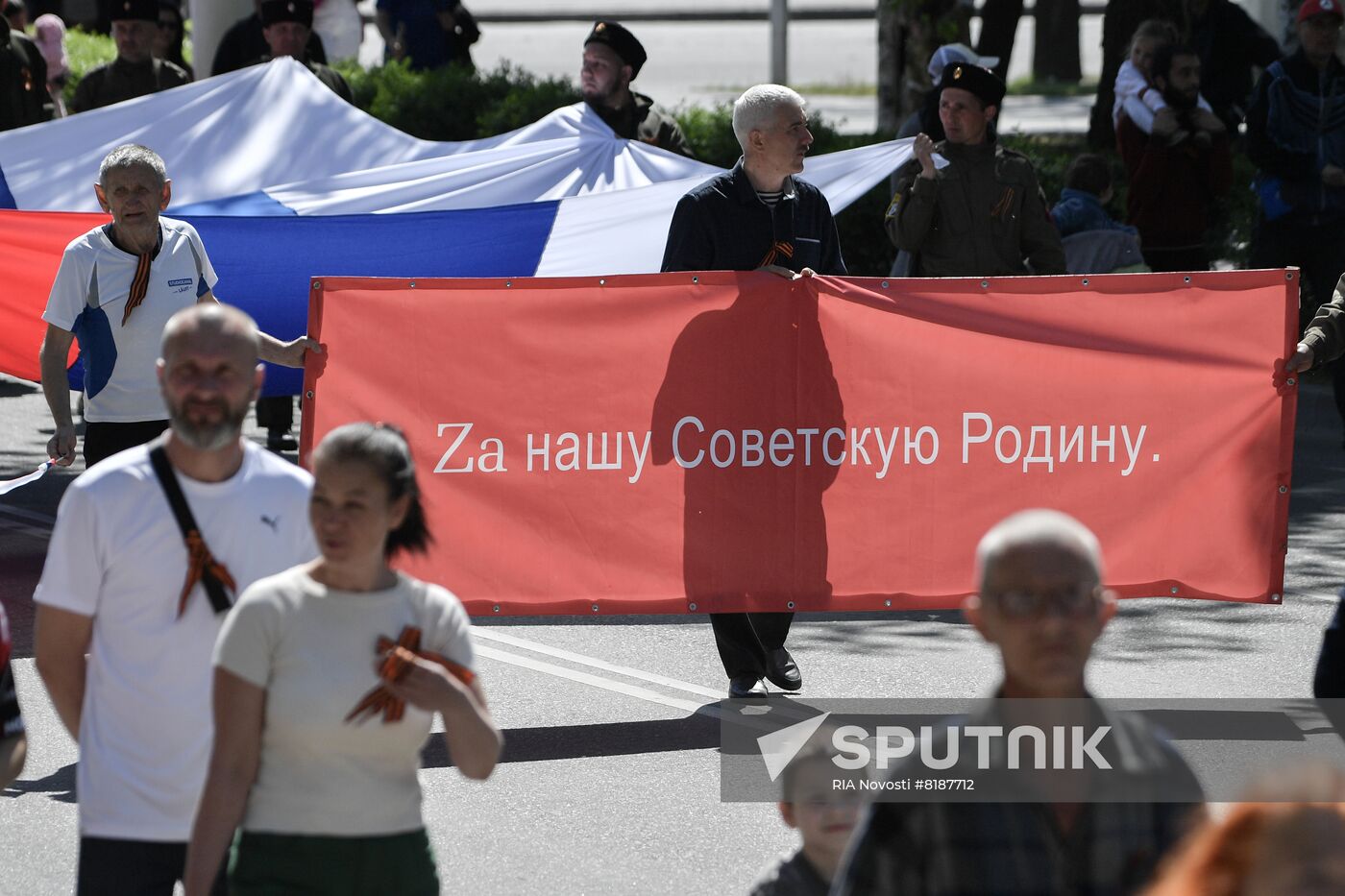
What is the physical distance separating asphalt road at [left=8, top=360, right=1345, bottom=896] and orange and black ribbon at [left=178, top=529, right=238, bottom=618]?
1.95 metres

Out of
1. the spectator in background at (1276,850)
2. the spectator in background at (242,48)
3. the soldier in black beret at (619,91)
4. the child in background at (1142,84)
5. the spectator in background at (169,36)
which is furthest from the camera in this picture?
the spectator in background at (169,36)

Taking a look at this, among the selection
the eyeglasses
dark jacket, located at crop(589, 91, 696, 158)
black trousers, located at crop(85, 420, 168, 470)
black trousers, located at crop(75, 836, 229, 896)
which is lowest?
black trousers, located at crop(75, 836, 229, 896)

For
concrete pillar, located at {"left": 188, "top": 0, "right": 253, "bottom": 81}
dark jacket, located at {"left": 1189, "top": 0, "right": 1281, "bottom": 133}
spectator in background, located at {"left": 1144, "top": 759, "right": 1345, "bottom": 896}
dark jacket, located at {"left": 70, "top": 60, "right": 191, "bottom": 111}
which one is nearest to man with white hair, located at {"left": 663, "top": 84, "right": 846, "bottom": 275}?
spectator in background, located at {"left": 1144, "top": 759, "right": 1345, "bottom": 896}

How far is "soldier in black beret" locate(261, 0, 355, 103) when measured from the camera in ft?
44.8

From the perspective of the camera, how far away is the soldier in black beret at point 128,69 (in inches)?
553

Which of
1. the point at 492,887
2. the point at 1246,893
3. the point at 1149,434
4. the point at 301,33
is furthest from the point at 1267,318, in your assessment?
the point at 301,33

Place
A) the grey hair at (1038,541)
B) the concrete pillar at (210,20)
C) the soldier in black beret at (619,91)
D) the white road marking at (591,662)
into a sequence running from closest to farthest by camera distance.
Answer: the grey hair at (1038,541) → the white road marking at (591,662) → the soldier in black beret at (619,91) → the concrete pillar at (210,20)

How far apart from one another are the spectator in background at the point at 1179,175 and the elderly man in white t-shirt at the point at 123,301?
309 inches

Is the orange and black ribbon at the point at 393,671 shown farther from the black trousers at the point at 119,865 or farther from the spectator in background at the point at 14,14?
the spectator in background at the point at 14,14

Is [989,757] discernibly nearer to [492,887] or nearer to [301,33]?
[492,887]

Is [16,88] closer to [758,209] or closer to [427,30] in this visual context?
[427,30]

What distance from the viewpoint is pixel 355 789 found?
3.82m

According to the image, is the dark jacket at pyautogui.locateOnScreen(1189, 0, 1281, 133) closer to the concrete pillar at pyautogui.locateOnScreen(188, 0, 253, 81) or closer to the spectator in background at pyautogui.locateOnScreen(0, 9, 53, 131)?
the concrete pillar at pyautogui.locateOnScreen(188, 0, 253, 81)

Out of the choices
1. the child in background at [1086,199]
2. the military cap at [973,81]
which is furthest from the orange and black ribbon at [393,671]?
the child in background at [1086,199]
